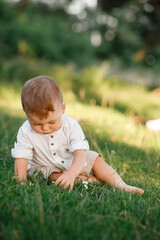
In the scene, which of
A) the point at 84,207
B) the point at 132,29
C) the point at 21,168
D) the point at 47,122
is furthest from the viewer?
the point at 132,29

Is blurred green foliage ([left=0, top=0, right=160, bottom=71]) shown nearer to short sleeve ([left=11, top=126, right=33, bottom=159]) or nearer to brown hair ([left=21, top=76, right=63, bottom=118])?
short sleeve ([left=11, top=126, right=33, bottom=159])

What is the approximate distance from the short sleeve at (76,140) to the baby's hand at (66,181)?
23cm

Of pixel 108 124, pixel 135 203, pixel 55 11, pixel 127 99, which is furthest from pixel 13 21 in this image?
pixel 55 11

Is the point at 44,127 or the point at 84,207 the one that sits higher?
the point at 44,127

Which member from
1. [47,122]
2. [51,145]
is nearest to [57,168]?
[51,145]

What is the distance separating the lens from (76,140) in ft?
7.09

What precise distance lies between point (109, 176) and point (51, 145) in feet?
1.68

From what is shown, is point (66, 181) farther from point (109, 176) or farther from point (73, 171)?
point (109, 176)

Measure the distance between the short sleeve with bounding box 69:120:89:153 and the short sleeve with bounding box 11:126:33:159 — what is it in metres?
0.32

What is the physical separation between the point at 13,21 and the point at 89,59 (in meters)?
3.29

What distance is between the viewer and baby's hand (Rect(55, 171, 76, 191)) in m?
1.93

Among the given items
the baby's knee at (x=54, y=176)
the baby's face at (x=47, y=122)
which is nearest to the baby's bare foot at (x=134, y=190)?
the baby's knee at (x=54, y=176)

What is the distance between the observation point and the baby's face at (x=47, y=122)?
1.91 meters

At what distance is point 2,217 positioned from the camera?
1442 millimetres
